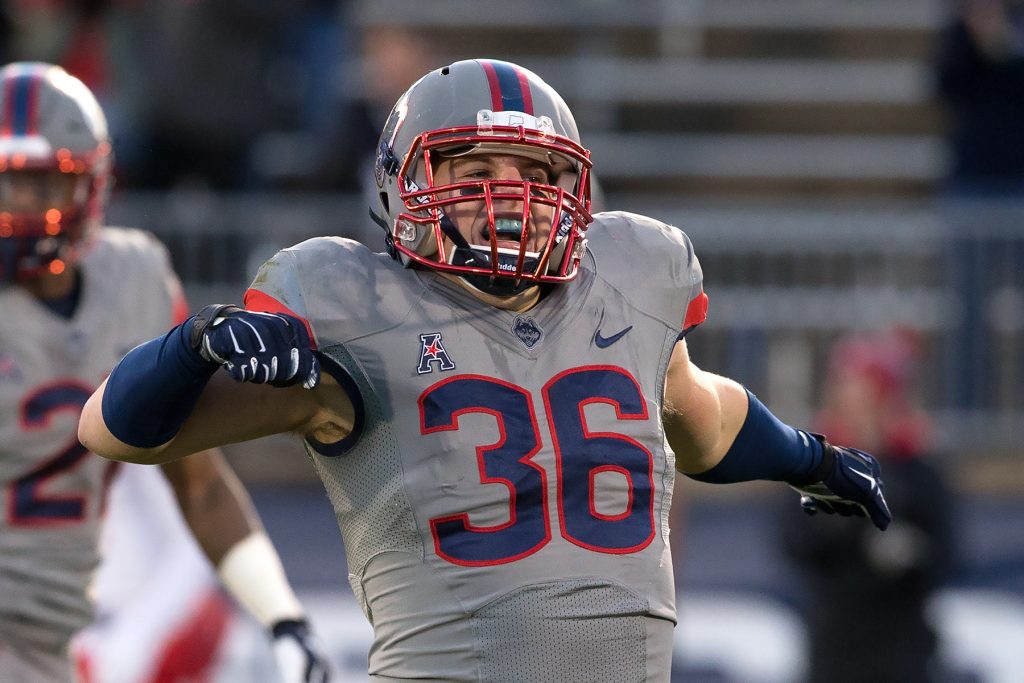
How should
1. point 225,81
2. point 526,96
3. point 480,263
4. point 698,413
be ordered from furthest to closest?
point 225,81 < point 698,413 < point 526,96 < point 480,263

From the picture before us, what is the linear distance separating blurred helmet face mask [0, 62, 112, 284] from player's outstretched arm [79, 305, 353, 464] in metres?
1.14

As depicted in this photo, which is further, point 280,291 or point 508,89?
point 508,89

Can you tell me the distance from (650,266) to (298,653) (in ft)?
4.05

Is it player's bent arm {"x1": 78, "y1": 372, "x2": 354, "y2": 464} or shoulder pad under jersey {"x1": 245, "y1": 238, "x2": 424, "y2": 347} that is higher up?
shoulder pad under jersey {"x1": 245, "y1": 238, "x2": 424, "y2": 347}

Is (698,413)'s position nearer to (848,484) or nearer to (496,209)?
(848,484)

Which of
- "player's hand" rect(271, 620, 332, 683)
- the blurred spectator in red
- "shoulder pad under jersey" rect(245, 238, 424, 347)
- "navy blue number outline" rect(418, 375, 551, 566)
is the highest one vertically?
"shoulder pad under jersey" rect(245, 238, 424, 347)

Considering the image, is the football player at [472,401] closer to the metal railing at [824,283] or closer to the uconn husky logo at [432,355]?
the uconn husky logo at [432,355]

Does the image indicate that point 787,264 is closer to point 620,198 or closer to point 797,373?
point 797,373

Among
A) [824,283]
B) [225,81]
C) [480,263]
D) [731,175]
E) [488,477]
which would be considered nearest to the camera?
[488,477]

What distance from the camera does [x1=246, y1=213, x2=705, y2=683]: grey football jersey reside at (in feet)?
8.76

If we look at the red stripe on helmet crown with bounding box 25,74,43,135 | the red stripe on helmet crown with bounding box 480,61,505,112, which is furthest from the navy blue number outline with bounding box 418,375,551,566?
the red stripe on helmet crown with bounding box 25,74,43,135

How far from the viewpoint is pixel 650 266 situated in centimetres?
299

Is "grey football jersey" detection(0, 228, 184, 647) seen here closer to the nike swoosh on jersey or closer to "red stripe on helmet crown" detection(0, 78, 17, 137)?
"red stripe on helmet crown" detection(0, 78, 17, 137)

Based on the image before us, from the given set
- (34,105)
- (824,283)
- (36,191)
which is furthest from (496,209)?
(824,283)
